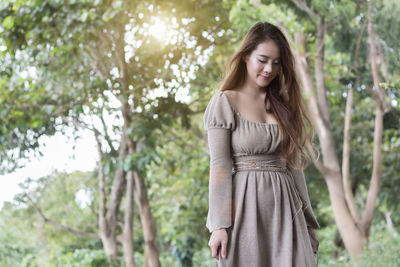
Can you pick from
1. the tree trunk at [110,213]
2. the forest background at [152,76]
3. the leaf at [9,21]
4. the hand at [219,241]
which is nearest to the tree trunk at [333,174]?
the forest background at [152,76]

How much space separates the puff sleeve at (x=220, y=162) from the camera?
1955mm

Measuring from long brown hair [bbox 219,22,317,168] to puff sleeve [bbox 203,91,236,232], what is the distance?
16 centimetres

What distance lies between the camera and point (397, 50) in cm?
566

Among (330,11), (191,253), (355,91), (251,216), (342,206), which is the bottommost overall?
(191,253)

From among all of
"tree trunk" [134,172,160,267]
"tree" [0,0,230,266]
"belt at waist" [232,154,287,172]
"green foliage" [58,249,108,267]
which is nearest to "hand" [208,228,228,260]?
"belt at waist" [232,154,287,172]

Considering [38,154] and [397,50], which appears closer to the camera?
[397,50]

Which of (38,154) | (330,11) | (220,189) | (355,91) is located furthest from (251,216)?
(38,154)

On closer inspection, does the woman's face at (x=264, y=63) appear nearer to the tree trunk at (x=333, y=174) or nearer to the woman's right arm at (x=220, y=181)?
the woman's right arm at (x=220, y=181)

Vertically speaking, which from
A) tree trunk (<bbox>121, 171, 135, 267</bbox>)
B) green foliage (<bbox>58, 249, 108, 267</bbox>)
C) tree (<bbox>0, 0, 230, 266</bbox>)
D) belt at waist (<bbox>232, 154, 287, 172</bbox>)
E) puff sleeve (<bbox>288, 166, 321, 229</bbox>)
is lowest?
green foliage (<bbox>58, 249, 108, 267</bbox>)

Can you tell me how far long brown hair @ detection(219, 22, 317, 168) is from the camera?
2.11 metres

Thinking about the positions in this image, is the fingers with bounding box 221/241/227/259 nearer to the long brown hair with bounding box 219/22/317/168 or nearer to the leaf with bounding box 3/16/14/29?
the long brown hair with bounding box 219/22/317/168

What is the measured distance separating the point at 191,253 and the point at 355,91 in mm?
4505

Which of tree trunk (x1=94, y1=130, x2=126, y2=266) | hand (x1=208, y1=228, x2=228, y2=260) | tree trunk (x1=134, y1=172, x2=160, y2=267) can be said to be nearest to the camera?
hand (x1=208, y1=228, x2=228, y2=260)

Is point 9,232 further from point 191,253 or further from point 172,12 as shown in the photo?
point 172,12
